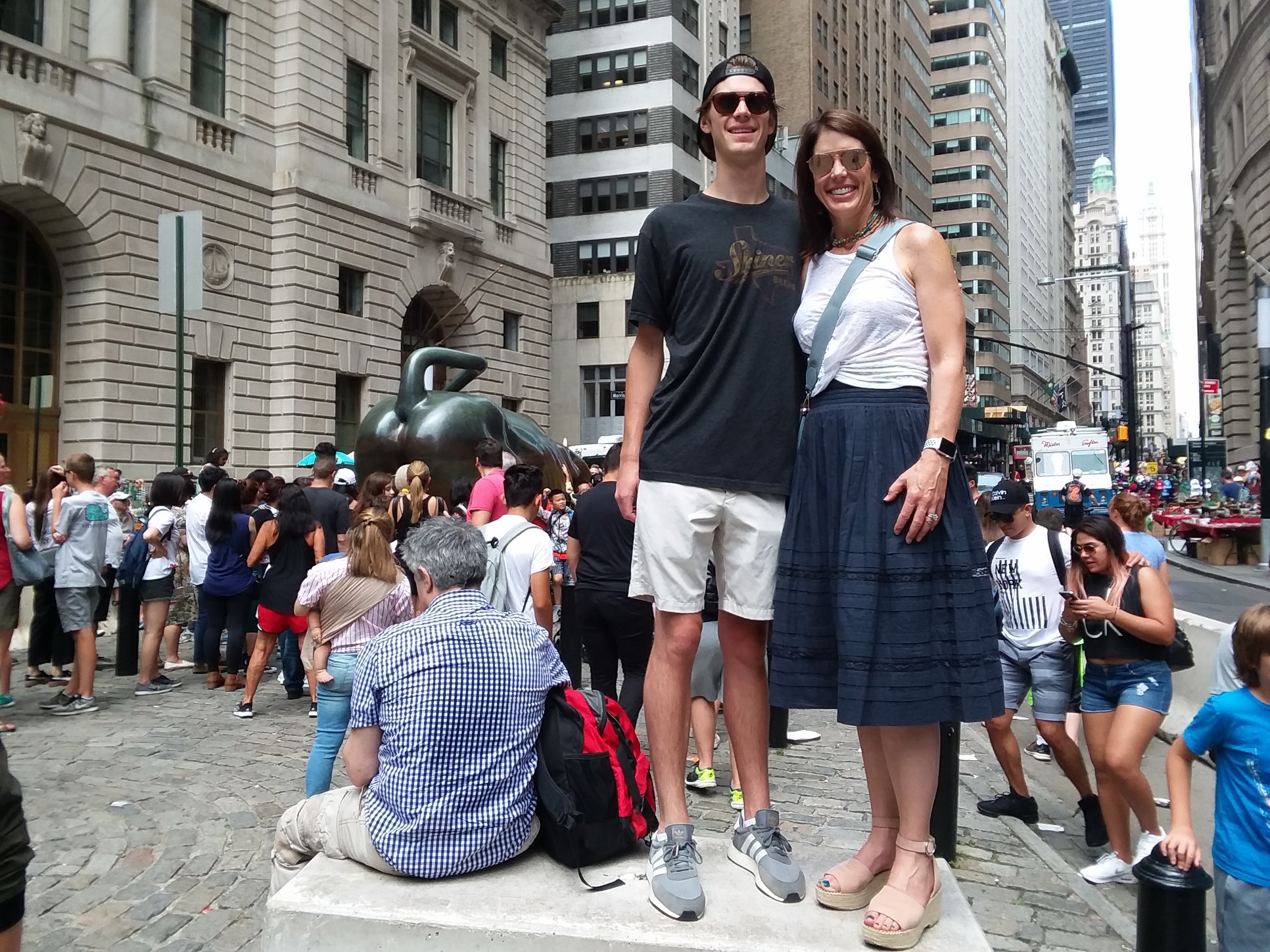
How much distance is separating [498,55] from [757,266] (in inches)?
1373

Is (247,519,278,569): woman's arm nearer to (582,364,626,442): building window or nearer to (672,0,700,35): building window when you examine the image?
(582,364,626,442): building window

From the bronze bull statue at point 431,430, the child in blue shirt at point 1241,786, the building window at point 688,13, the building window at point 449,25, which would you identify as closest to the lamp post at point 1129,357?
the building window at point 449,25

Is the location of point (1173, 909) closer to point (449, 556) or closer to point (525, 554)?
point (449, 556)

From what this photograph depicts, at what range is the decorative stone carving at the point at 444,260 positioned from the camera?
31.0 meters

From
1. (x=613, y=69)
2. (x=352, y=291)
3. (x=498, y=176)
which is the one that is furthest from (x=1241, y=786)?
(x=613, y=69)

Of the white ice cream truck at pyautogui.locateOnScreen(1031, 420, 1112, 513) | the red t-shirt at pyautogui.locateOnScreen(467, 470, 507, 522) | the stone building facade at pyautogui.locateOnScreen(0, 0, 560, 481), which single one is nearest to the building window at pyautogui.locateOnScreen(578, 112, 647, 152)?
the stone building facade at pyautogui.locateOnScreen(0, 0, 560, 481)

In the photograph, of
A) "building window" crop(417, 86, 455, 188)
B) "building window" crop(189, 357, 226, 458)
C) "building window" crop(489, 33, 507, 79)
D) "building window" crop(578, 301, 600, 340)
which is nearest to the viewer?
"building window" crop(189, 357, 226, 458)

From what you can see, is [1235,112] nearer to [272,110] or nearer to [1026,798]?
[272,110]

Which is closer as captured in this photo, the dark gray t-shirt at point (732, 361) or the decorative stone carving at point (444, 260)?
the dark gray t-shirt at point (732, 361)

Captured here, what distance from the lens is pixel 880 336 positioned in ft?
9.93

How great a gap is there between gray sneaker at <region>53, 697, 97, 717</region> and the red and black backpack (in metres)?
6.47

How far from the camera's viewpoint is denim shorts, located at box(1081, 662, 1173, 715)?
500 centimetres

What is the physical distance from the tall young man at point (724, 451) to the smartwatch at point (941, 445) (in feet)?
1.70

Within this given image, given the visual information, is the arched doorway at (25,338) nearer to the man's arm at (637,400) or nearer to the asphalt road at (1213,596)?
the man's arm at (637,400)
